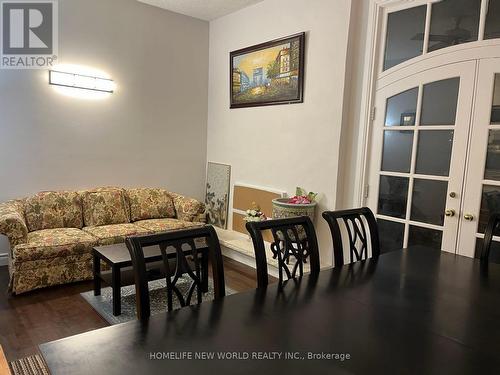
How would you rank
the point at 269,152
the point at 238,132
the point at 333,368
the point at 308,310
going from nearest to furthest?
the point at 333,368 → the point at 308,310 → the point at 269,152 → the point at 238,132

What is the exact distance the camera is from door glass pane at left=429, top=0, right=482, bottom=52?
2.73 metres

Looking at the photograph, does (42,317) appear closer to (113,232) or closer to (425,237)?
(113,232)

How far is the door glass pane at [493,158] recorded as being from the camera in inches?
105

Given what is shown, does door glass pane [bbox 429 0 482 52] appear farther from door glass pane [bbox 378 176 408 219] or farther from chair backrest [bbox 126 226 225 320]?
chair backrest [bbox 126 226 225 320]

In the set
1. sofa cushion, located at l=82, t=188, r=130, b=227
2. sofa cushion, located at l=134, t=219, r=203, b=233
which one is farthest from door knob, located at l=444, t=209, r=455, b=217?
sofa cushion, located at l=82, t=188, r=130, b=227

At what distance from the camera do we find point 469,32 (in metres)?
2.75

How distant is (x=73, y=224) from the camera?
3930mm

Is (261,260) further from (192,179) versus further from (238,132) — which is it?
(192,179)

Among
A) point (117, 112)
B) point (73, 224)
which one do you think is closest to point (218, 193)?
point (117, 112)

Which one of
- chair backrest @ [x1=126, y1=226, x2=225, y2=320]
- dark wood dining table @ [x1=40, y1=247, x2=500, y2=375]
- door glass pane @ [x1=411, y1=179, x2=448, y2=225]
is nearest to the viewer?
dark wood dining table @ [x1=40, y1=247, x2=500, y2=375]

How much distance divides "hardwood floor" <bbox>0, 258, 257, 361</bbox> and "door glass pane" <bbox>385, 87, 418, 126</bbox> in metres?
2.02

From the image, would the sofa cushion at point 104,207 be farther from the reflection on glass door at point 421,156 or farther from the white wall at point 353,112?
the reflection on glass door at point 421,156

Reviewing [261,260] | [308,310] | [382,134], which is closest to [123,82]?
[382,134]

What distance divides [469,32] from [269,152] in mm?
2237
